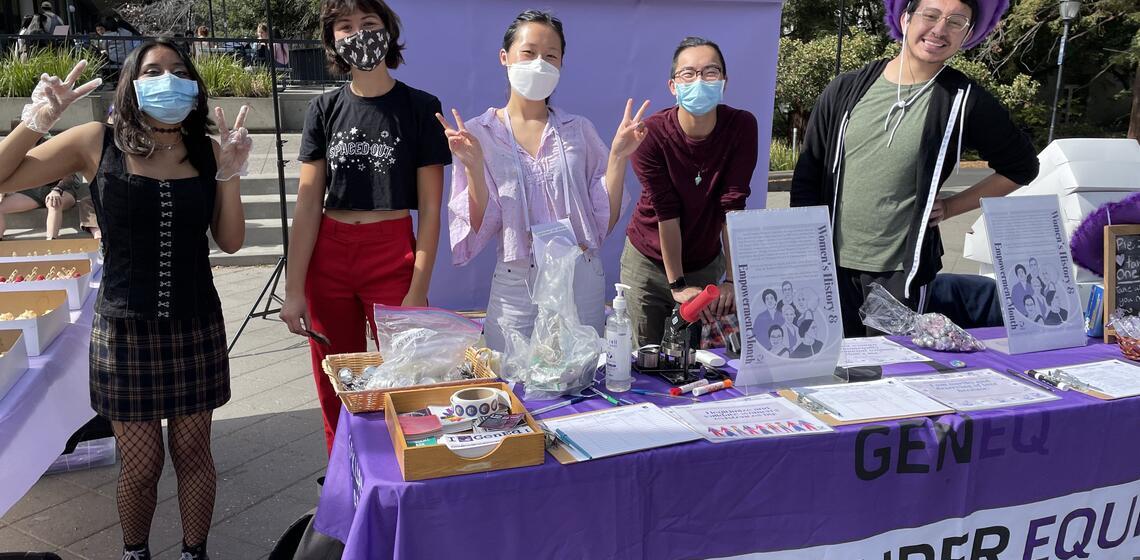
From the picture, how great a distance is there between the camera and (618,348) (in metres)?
1.93

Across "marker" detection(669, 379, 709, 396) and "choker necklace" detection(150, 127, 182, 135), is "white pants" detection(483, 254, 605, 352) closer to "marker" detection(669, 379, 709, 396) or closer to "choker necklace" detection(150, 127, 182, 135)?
"marker" detection(669, 379, 709, 396)

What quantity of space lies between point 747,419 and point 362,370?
40.5 inches

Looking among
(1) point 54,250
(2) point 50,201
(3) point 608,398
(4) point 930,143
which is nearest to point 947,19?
(4) point 930,143

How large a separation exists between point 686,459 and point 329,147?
4.95ft

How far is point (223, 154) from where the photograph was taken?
88.0 inches

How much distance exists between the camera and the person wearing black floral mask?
2363 millimetres

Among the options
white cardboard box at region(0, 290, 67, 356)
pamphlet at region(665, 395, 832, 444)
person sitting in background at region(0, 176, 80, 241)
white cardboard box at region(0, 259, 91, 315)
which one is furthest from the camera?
person sitting in background at region(0, 176, 80, 241)

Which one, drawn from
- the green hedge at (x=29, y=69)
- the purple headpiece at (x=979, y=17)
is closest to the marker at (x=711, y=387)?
the purple headpiece at (x=979, y=17)

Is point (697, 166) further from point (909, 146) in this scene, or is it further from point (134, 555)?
point (134, 555)

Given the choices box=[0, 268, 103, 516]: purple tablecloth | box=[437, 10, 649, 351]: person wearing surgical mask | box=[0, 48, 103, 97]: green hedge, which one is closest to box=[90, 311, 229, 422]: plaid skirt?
box=[0, 268, 103, 516]: purple tablecloth

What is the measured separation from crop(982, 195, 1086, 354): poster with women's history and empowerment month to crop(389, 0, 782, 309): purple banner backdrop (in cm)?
205

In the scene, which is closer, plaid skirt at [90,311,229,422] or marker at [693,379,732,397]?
marker at [693,379,732,397]

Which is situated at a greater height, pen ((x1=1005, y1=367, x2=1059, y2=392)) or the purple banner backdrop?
the purple banner backdrop

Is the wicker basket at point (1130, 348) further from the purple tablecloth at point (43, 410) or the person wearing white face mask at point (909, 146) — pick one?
Answer: the purple tablecloth at point (43, 410)
